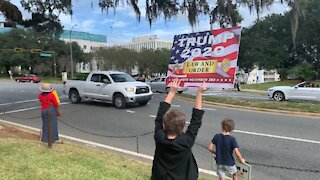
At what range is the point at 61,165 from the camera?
235 inches

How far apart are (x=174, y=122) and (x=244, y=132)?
820 cm

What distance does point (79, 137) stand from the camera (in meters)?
10.1

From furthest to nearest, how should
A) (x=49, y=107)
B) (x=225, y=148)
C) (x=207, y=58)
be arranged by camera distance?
(x=49, y=107) → (x=225, y=148) → (x=207, y=58)

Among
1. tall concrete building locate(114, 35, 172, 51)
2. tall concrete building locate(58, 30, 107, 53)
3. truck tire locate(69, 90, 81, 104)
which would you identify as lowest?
Result: truck tire locate(69, 90, 81, 104)

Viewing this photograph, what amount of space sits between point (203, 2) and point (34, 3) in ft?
25.0

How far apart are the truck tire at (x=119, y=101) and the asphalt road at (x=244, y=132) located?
41 cm

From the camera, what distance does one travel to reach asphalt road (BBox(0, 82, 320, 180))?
23.9 feet

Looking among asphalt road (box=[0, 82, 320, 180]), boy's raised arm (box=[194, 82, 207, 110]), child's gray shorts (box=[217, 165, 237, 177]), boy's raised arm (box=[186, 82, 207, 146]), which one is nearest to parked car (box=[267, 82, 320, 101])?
asphalt road (box=[0, 82, 320, 180])

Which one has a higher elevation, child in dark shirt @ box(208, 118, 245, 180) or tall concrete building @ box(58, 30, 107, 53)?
tall concrete building @ box(58, 30, 107, 53)

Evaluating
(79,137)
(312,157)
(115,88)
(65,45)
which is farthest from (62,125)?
(65,45)

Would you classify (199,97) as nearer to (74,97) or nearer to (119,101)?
(119,101)

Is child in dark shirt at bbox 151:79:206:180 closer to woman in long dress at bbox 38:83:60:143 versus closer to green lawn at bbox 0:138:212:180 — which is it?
green lawn at bbox 0:138:212:180

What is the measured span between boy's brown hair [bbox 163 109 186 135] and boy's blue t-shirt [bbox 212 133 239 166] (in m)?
2.05

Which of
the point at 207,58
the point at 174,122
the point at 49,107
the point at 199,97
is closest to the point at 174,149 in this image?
the point at 174,122
